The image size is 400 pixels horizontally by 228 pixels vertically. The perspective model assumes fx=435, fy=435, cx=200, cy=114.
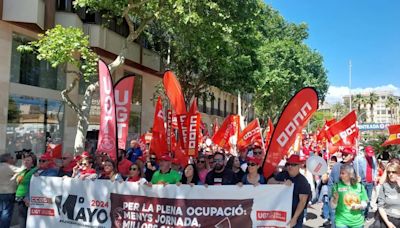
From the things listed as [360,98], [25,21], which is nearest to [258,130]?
[25,21]

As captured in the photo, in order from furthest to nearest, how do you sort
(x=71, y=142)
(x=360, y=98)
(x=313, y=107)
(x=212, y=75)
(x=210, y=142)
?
(x=360, y=98), (x=212, y=75), (x=71, y=142), (x=210, y=142), (x=313, y=107)

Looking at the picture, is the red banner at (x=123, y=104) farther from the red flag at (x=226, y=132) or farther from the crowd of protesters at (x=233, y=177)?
the red flag at (x=226, y=132)

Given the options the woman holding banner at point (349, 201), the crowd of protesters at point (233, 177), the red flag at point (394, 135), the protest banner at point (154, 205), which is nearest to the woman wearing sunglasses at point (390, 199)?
the crowd of protesters at point (233, 177)

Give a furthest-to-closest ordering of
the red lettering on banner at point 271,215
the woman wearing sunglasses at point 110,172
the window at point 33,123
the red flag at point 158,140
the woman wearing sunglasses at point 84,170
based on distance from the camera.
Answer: the window at point 33,123 → the red flag at point 158,140 → the woman wearing sunglasses at point 84,170 → the woman wearing sunglasses at point 110,172 → the red lettering on banner at point 271,215

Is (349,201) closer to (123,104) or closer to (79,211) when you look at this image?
(79,211)

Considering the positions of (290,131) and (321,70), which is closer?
(290,131)

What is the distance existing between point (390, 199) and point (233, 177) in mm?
2339

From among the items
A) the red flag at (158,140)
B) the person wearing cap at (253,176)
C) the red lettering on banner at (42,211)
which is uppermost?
the red flag at (158,140)

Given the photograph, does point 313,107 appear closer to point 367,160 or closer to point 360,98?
point 367,160

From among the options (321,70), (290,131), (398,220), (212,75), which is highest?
(321,70)

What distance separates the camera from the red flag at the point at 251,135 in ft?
45.5

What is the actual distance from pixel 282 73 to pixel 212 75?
9645 millimetres

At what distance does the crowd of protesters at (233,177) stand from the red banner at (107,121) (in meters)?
0.26

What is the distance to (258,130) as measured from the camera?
13906 mm
